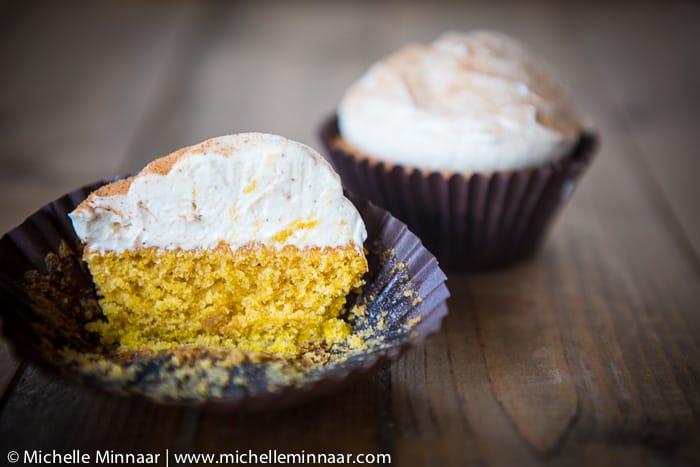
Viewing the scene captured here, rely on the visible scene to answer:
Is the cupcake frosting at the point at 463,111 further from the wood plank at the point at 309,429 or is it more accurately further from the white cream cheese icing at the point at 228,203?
the wood plank at the point at 309,429

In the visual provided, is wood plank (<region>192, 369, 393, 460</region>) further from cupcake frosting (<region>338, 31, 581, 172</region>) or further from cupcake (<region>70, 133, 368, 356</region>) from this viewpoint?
cupcake frosting (<region>338, 31, 581, 172</region>)

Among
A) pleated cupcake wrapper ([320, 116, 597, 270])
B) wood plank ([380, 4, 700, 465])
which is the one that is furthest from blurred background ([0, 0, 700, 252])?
pleated cupcake wrapper ([320, 116, 597, 270])

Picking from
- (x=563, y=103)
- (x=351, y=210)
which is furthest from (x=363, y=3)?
(x=351, y=210)

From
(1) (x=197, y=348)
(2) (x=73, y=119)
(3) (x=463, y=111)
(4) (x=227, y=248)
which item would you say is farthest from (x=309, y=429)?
(2) (x=73, y=119)

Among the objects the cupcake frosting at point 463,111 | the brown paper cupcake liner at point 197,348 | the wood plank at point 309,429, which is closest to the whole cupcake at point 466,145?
the cupcake frosting at point 463,111

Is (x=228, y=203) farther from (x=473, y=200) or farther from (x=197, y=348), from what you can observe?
(x=473, y=200)

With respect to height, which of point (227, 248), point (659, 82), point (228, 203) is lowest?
point (659, 82)
